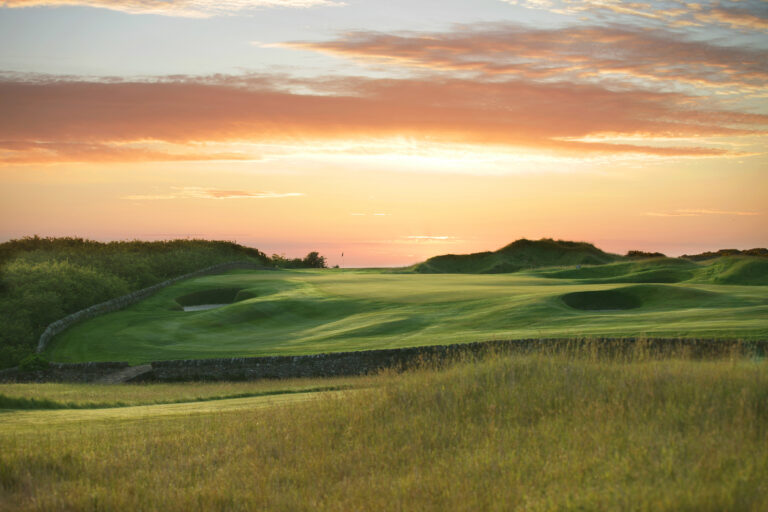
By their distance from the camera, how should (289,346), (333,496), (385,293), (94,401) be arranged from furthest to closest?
(385,293), (289,346), (94,401), (333,496)

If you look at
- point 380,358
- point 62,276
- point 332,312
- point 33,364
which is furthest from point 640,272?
point 33,364

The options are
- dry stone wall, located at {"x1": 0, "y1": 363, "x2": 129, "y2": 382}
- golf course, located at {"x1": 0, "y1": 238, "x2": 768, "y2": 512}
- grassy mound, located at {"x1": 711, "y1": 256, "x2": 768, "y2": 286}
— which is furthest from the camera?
grassy mound, located at {"x1": 711, "y1": 256, "x2": 768, "y2": 286}

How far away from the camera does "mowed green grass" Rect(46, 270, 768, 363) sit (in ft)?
96.8

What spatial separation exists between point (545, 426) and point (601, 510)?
3.85 metres

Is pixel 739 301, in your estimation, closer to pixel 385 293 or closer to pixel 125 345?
pixel 385 293

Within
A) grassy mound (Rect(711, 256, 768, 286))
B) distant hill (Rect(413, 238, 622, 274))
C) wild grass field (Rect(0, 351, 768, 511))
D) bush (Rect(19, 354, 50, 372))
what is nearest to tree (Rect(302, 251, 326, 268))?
distant hill (Rect(413, 238, 622, 274))

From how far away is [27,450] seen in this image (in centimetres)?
1307

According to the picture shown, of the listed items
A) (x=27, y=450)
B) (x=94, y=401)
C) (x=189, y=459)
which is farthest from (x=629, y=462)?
(x=94, y=401)

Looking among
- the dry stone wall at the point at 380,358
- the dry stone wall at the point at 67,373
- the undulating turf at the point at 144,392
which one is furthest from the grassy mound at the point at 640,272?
the dry stone wall at the point at 67,373

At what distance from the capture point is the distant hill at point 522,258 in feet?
314

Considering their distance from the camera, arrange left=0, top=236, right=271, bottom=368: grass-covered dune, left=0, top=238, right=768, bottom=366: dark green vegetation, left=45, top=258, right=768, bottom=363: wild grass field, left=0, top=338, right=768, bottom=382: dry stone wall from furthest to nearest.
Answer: left=0, top=236, right=271, bottom=368: grass-covered dune → left=0, top=238, right=768, bottom=366: dark green vegetation → left=45, top=258, right=768, bottom=363: wild grass field → left=0, top=338, right=768, bottom=382: dry stone wall

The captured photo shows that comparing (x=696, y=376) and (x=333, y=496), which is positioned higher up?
(x=696, y=376)

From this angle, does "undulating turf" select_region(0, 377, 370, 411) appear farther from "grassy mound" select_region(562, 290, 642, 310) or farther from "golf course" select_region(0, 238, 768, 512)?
"grassy mound" select_region(562, 290, 642, 310)

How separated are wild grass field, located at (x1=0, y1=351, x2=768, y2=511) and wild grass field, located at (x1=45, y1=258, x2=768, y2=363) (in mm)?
11732
